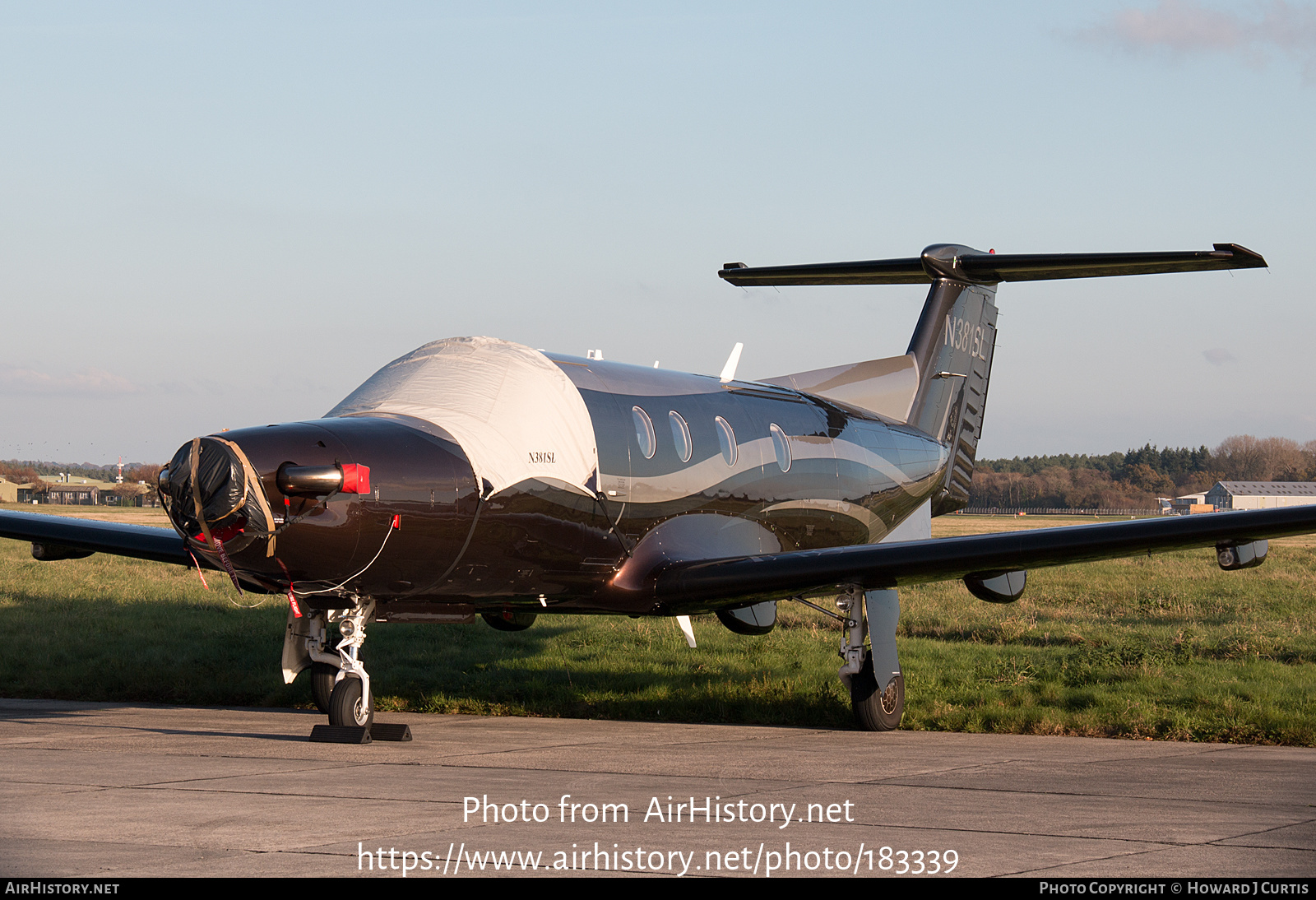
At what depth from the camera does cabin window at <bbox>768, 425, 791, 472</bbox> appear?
15336 millimetres

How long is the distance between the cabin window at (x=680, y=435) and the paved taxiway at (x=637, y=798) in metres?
2.81

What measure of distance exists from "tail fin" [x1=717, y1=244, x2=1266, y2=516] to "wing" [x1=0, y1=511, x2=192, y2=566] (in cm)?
816

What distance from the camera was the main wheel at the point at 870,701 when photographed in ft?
46.1

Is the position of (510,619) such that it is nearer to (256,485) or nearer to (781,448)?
(781,448)

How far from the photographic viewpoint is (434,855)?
21.2 ft

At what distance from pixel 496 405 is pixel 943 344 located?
10.2 metres

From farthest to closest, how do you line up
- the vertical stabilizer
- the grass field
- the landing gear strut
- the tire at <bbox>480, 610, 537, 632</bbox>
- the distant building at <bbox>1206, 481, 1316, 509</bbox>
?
the distant building at <bbox>1206, 481, 1316, 509</bbox>
the vertical stabilizer
the grass field
the tire at <bbox>480, 610, 537, 632</bbox>
the landing gear strut

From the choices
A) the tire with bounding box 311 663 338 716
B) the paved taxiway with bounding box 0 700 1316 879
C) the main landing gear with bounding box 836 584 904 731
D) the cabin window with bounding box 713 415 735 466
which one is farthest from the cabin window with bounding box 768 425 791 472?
the tire with bounding box 311 663 338 716

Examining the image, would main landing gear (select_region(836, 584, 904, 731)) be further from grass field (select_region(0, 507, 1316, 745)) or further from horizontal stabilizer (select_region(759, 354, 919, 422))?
horizontal stabilizer (select_region(759, 354, 919, 422))

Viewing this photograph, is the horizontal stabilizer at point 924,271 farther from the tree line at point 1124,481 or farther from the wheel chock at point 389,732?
the tree line at point 1124,481

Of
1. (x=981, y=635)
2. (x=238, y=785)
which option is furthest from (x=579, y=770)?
(x=981, y=635)

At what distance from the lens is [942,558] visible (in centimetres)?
1255

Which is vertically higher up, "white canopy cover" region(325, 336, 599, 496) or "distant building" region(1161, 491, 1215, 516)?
"white canopy cover" region(325, 336, 599, 496)
